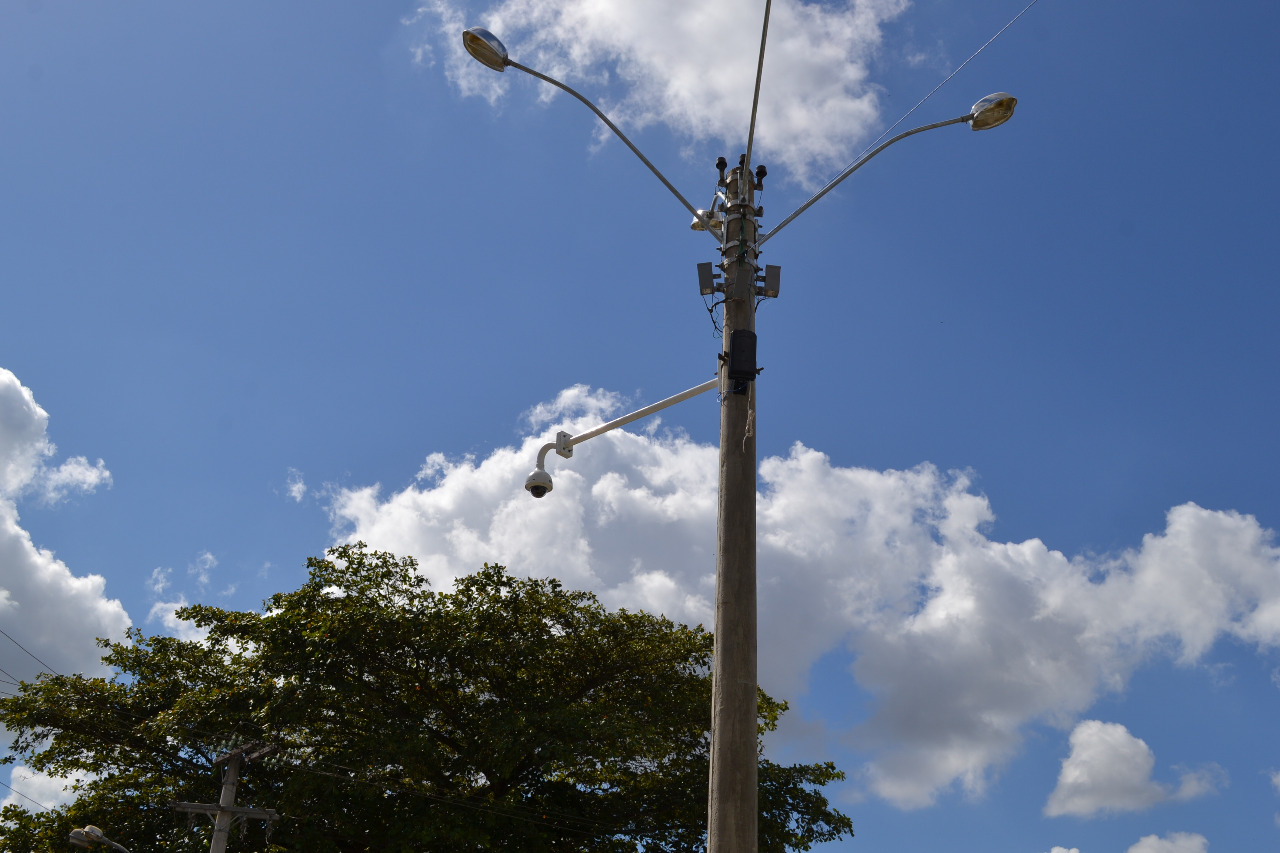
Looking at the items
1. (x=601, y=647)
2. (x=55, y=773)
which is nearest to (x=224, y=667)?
(x=55, y=773)

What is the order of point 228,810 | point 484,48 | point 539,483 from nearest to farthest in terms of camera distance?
point 484,48 → point 539,483 → point 228,810

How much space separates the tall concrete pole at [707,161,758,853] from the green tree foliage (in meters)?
15.8

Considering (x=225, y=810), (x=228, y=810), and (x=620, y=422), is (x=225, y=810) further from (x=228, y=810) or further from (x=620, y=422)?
(x=620, y=422)

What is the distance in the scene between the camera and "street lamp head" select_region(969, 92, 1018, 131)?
26.4ft

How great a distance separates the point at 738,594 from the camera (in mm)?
6340

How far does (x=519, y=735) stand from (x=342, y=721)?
4.16 metres

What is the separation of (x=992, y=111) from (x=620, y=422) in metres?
3.80

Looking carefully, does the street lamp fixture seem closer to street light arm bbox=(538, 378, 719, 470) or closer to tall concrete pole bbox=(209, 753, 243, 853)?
street light arm bbox=(538, 378, 719, 470)

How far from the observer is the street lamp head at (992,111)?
805cm

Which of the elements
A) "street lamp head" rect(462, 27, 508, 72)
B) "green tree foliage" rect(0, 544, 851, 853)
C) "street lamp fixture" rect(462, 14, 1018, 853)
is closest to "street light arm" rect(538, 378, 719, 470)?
"street lamp fixture" rect(462, 14, 1018, 853)

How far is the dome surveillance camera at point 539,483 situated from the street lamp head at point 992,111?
15.0ft

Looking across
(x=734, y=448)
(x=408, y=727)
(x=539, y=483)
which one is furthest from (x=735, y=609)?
(x=408, y=727)

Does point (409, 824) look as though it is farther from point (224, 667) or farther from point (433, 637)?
point (224, 667)

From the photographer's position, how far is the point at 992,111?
811cm
